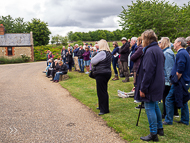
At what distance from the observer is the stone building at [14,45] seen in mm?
43719

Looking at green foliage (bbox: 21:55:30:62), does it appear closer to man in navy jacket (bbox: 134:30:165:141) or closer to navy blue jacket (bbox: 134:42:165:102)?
man in navy jacket (bbox: 134:30:165:141)

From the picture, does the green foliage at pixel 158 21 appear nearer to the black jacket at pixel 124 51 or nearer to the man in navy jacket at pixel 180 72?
the black jacket at pixel 124 51

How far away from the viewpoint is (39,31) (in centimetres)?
6291

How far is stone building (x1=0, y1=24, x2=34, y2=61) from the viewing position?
43719 millimetres

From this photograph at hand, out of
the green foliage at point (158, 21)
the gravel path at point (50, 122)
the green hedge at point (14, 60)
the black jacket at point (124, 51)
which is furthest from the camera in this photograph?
the green hedge at point (14, 60)

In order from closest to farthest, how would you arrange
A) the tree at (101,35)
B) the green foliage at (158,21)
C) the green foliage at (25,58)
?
the green foliage at (158,21) < the green foliage at (25,58) < the tree at (101,35)

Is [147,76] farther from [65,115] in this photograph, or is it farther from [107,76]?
[65,115]

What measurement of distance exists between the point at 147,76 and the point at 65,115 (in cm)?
341

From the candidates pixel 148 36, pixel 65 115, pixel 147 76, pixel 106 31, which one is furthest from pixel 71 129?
pixel 106 31

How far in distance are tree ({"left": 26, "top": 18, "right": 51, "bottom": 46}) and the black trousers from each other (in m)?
58.6

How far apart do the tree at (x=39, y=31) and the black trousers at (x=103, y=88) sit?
58.6 m

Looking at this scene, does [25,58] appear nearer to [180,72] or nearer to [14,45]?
[14,45]

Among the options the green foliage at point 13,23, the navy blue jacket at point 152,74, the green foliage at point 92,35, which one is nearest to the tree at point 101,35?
the green foliage at point 92,35

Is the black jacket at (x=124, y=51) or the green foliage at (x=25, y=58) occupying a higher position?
the black jacket at (x=124, y=51)
